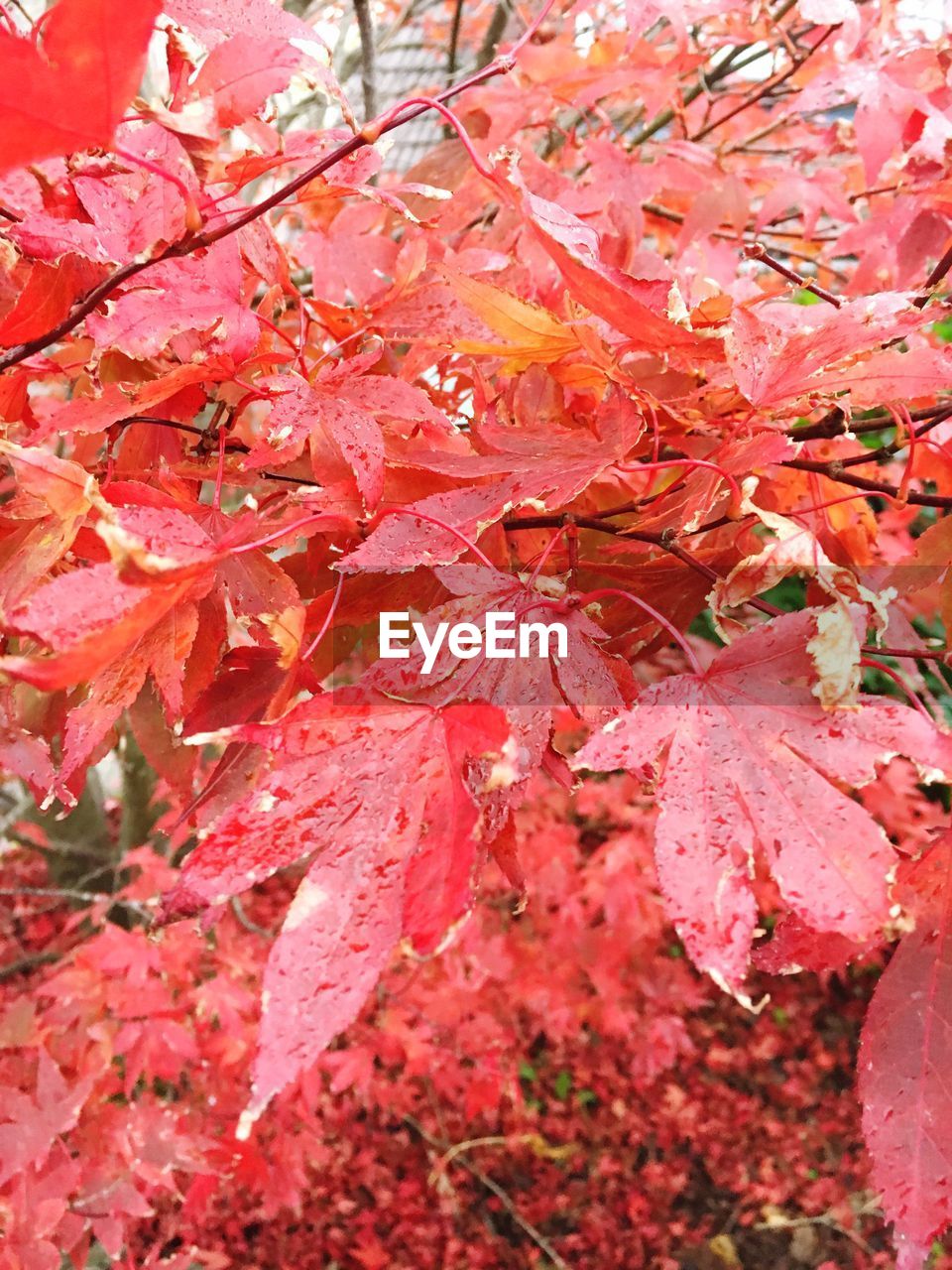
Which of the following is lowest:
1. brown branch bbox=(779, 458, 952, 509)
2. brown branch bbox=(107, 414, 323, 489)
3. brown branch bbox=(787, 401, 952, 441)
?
brown branch bbox=(779, 458, 952, 509)

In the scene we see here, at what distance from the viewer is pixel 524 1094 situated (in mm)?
2699

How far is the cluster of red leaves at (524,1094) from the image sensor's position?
188cm

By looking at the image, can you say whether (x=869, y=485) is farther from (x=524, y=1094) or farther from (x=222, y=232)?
(x=524, y=1094)

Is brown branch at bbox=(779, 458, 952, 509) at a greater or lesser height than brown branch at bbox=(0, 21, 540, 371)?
lesser

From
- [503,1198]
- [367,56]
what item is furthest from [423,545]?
[503,1198]

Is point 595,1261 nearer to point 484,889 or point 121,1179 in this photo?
point 484,889

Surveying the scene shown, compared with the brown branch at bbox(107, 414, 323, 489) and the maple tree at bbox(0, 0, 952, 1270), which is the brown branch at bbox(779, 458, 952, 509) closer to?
the maple tree at bbox(0, 0, 952, 1270)

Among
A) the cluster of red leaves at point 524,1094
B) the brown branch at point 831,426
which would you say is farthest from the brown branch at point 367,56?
the cluster of red leaves at point 524,1094

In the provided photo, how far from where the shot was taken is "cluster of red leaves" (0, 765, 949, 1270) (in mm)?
1880

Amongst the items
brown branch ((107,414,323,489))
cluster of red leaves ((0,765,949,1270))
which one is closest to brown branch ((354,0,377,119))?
brown branch ((107,414,323,489))

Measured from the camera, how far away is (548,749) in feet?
1.94

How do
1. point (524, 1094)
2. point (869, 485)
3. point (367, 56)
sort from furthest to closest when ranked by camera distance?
point (524, 1094), point (367, 56), point (869, 485)

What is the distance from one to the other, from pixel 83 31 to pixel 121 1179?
4.79ft

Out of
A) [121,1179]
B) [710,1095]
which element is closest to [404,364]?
[121,1179]
